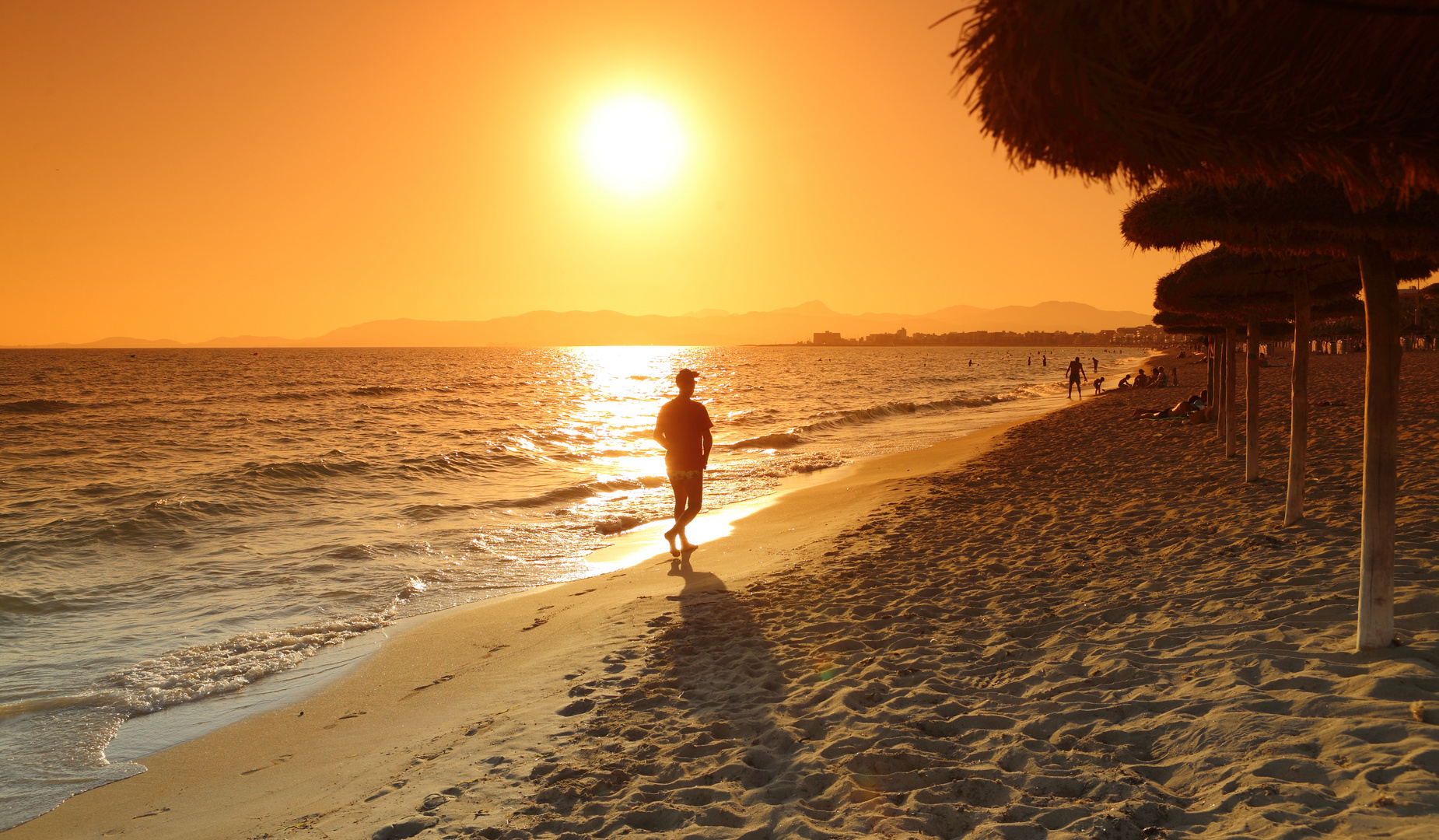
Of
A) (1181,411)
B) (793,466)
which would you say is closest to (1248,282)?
(793,466)

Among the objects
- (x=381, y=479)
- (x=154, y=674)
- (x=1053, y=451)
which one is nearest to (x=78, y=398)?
(x=381, y=479)

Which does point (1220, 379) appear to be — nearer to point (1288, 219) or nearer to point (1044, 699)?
point (1288, 219)

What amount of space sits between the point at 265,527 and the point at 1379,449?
13.6 m

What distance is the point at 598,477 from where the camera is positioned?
16469 millimetres

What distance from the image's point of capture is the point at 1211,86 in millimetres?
1945

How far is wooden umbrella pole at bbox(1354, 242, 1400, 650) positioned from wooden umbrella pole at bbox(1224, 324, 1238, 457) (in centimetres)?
783

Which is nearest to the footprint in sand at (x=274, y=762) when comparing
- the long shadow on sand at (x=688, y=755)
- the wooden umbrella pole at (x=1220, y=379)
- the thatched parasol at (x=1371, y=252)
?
the long shadow on sand at (x=688, y=755)

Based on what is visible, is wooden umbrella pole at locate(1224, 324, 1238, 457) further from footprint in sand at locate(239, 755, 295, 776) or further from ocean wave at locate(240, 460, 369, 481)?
ocean wave at locate(240, 460, 369, 481)

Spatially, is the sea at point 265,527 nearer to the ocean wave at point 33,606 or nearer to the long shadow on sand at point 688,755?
the ocean wave at point 33,606

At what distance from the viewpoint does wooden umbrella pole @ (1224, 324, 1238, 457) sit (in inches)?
425

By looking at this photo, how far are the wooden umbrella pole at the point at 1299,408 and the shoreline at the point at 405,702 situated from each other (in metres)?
4.84

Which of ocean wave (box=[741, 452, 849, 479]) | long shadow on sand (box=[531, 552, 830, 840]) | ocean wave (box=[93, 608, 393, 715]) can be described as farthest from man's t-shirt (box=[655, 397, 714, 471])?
ocean wave (box=[741, 452, 849, 479])

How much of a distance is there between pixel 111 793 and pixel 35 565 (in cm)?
761

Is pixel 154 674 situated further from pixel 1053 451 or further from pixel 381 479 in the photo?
pixel 1053 451
